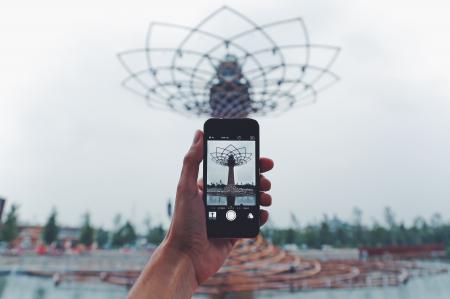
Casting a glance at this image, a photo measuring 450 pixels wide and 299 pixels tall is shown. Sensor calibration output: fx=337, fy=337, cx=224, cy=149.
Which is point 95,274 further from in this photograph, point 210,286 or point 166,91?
point 166,91

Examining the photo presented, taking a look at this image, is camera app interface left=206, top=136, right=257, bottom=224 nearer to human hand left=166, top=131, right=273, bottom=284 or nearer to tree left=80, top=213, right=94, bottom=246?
human hand left=166, top=131, right=273, bottom=284

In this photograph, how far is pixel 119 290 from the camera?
11469mm

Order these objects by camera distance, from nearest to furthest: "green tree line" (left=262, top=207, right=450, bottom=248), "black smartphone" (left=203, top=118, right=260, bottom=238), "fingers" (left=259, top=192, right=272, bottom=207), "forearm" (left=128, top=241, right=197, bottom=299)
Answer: "forearm" (left=128, top=241, right=197, bottom=299), "black smartphone" (left=203, top=118, right=260, bottom=238), "fingers" (left=259, top=192, right=272, bottom=207), "green tree line" (left=262, top=207, right=450, bottom=248)

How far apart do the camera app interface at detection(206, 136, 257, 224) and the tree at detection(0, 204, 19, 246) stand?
2668cm

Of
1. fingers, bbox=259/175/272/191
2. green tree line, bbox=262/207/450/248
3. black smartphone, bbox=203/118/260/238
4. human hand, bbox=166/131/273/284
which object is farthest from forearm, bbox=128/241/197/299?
green tree line, bbox=262/207/450/248

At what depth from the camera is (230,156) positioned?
1.81 metres

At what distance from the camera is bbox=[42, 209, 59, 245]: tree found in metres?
27.8

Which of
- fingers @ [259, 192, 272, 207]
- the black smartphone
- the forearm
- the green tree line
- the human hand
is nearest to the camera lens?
the forearm

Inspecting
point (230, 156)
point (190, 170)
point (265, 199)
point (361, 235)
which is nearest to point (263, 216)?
point (265, 199)

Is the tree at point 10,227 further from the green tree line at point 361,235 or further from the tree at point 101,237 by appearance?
the green tree line at point 361,235

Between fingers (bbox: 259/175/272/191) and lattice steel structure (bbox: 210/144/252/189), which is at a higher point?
lattice steel structure (bbox: 210/144/252/189)

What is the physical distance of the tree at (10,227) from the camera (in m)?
24.1

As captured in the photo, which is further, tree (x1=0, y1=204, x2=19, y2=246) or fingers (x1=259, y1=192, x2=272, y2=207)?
tree (x1=0, y1=204, x2=19, y2=246)

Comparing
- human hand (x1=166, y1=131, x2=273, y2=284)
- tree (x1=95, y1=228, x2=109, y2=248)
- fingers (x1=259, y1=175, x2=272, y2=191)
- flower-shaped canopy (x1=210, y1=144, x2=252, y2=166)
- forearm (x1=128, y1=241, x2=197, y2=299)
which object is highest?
flower-shaped canopy (x1=210, y1=144, x2=252, y2=166)
